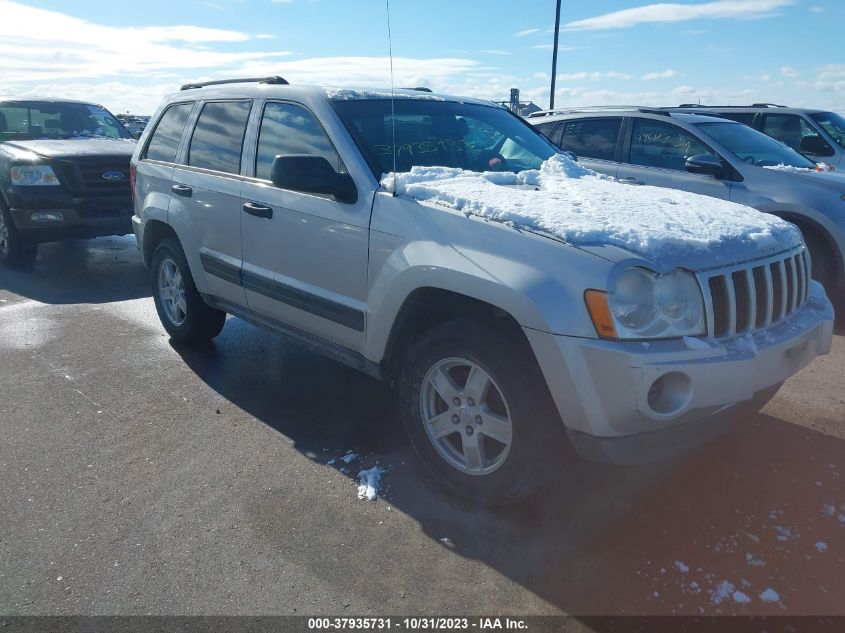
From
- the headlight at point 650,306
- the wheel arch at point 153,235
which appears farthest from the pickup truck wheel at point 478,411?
the wheel arch at point 153,235

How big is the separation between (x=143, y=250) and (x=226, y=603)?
3705mm

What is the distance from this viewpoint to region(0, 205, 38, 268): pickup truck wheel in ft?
27.3

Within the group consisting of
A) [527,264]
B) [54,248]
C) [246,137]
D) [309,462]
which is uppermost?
[246,137]

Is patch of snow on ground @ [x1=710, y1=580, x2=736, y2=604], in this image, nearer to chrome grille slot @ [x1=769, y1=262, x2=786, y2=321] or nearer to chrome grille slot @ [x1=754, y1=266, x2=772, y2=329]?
chrome grille slot @ [x1=754, y1=266, x2=772, y2=329]

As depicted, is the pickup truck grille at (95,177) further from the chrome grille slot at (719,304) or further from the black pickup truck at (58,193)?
the chrome grille slot at (719,304)

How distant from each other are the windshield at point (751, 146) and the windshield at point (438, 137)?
3.06m

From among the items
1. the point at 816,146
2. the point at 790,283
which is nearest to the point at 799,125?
the point at 816,146

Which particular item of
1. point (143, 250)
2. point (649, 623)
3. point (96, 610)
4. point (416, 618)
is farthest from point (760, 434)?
point (143, 250)

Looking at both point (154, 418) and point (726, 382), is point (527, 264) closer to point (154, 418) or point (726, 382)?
point (726, 382)

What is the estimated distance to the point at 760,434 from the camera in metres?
3.96

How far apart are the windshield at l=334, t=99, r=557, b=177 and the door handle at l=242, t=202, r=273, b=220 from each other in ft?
2.32

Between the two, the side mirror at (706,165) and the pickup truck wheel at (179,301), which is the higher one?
the side mirror at (706,165)

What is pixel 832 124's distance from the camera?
8781mm

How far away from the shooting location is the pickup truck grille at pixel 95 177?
807 cm
